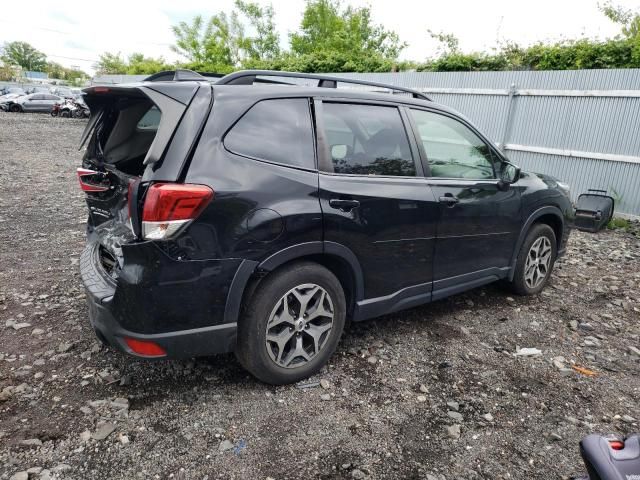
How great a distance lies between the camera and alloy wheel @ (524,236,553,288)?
179 inches

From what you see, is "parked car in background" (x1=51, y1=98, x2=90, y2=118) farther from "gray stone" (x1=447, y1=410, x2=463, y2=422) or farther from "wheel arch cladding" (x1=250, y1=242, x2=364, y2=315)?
"gray stone" (x1=447, y1=410, x2=463, y2=422)

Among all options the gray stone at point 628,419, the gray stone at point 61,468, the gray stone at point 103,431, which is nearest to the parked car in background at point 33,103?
the gray stone at point 103,431

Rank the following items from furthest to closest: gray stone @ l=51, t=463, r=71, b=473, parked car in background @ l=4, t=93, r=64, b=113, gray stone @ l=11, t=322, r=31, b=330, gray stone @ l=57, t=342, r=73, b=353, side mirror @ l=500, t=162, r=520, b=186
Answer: parked car in background @ l=4, t=93, r=64, b=113, side mirror @ l=500, t=162, r=520, b=186, gray stone @ l=11, t=322, r=31, b=330, gray stone @ l=57, t=342, r=73, b=353, gray stone @ l=51, t=463, r=71, b=473

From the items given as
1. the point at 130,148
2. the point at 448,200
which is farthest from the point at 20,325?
the point at 448,200

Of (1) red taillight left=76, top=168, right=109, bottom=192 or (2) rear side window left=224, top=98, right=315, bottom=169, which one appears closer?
(2) rear side window left=224, top=98, right=315, bottom=169

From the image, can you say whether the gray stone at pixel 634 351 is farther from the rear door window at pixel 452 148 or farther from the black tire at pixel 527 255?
the rear door window at pixel 452 148

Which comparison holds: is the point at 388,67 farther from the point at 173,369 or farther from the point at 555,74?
the point at 173,369

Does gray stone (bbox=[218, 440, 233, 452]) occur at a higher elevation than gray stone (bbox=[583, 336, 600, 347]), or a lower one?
higher

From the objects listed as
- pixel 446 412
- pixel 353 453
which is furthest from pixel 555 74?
pixel 353 453

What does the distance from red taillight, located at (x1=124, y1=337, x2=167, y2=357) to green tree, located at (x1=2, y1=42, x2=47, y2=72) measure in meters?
108

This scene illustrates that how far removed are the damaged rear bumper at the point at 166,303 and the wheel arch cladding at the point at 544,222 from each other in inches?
113

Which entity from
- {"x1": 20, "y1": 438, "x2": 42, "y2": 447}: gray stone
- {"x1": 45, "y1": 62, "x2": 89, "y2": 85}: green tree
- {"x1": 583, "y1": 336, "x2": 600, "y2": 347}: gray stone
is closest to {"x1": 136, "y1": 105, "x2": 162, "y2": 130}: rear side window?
{"x1": 20, "y1": 438, "x2": 42, "y2": 447}: gray stone

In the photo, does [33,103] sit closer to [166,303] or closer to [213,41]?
[213,41]

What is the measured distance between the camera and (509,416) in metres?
2.83
